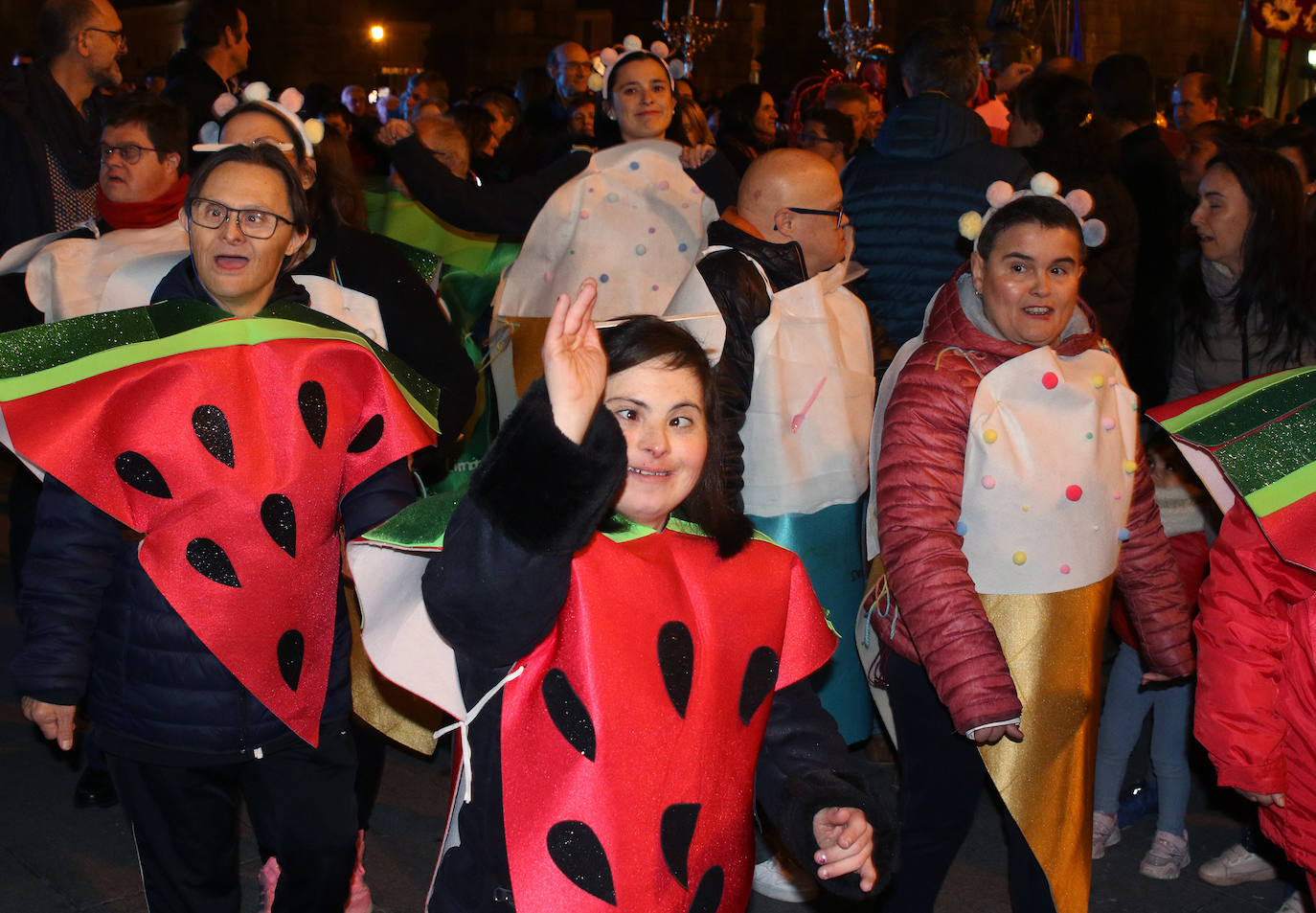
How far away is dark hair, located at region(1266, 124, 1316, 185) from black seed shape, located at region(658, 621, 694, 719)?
5121mm

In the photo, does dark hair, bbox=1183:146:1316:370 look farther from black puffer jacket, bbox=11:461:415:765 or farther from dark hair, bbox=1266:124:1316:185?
→ black puffer jacket, bbox=11:461:415:765

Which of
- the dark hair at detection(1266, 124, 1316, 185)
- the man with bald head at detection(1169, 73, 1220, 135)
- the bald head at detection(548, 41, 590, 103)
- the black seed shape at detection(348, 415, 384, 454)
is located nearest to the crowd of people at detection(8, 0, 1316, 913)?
the black seed shape at detection(348, 415, 384, 454)

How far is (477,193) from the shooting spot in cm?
483

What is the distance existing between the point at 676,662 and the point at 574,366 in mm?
549

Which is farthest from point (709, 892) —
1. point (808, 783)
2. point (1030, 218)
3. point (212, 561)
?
point (1030, 218)

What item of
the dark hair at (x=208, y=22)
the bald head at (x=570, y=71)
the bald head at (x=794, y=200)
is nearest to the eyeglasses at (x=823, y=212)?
the bald head at (x=794, y=200)

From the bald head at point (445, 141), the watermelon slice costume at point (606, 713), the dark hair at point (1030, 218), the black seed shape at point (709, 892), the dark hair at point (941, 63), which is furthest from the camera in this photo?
the bald head at point (445, 141)

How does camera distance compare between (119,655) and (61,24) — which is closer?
(119,655)

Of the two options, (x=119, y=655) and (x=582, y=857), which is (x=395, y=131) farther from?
(x=582, y=857)

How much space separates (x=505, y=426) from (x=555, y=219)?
3.14m

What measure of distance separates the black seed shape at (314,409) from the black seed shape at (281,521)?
0.44 ft

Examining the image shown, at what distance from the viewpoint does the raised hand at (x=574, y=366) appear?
5.62 feet

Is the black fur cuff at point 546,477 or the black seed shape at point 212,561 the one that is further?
the black seed shape at point 212,561

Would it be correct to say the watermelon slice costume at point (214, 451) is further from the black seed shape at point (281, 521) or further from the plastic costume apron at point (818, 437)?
the plastic costume apron at point (818, 437)
